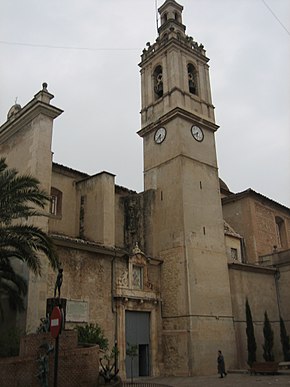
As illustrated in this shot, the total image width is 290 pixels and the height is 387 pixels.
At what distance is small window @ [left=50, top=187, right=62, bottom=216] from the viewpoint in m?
24.2

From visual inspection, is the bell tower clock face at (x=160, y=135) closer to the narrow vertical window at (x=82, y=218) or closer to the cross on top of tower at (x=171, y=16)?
the narrow vertical window at (x=82, y=218)

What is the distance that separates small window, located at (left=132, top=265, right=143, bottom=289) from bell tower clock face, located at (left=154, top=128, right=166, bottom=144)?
8.74m

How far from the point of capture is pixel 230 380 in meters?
18.2

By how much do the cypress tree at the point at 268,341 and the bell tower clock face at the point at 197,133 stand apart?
38.5 feet

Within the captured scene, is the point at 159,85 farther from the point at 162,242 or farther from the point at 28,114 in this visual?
the point at 28,114

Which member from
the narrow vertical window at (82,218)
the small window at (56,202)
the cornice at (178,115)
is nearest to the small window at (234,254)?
the cornice at (178,115)

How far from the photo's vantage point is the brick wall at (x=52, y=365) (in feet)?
41.1

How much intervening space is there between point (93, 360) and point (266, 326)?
47.4 feet

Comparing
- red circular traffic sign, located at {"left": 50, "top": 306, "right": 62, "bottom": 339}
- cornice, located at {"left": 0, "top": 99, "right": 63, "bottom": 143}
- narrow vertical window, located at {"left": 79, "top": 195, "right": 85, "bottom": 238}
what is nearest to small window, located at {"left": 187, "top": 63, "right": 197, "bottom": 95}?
narrow vertical window, located at {"left": 79, "top": 195, "right": 85, "bottom": 238}

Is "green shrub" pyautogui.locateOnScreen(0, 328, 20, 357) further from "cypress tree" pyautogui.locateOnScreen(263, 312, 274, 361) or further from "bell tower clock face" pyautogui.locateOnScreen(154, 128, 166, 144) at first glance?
"bell tower clock face" pyautogui.locateOnScreen(154, 128, 166, 144)

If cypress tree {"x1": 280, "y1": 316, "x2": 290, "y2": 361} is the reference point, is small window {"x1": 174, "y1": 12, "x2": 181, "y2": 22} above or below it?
above

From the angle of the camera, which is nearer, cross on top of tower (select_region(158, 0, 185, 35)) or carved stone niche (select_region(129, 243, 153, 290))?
carved stone niche (select_region(129, 243, 153, 290))

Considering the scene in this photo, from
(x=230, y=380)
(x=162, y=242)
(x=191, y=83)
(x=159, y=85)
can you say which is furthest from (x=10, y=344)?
(x=191, y=83)

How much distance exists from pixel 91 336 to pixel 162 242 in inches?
338
